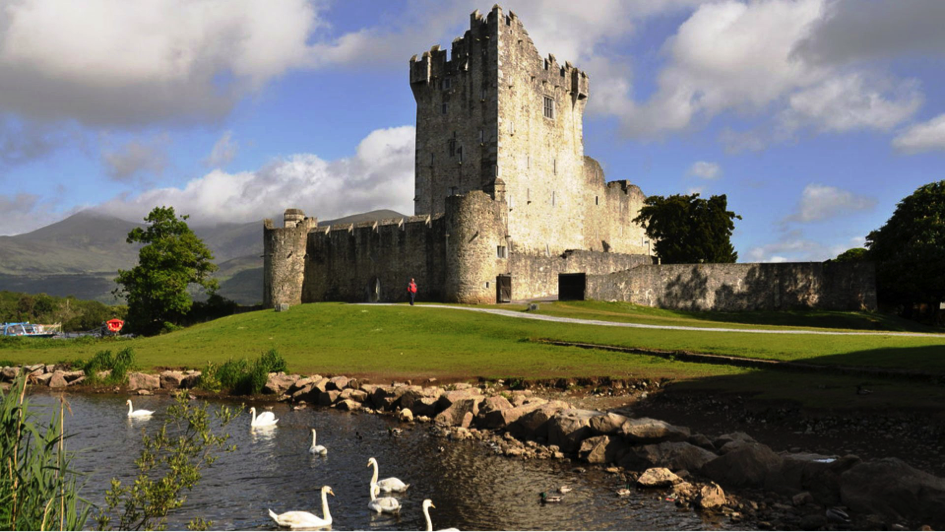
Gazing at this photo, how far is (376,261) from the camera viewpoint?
61406 millimetres

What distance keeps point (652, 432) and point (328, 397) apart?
12.6 metres

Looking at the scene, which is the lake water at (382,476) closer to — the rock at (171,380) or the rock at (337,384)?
the rock at (337,384)

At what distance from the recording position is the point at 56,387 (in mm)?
30844

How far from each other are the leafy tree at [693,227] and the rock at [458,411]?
62244 mm

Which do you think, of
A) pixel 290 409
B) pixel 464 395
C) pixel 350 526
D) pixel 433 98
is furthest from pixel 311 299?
pixel 350 526

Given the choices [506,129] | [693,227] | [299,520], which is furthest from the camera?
[693,227]

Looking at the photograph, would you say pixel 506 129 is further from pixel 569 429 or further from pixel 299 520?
pixel 299 520

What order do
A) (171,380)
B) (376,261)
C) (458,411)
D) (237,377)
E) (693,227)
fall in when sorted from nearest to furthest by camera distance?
(458,411)
(237,377)
(171,380)
(376,261)
(693,227)

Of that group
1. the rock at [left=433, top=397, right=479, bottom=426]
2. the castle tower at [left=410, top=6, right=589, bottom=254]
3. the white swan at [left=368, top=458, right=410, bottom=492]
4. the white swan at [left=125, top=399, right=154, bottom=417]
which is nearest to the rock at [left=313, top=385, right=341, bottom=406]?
the rock at [left=433, top=397, right=479, bottom=426]

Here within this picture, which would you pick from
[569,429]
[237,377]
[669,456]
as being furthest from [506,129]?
[669,456]

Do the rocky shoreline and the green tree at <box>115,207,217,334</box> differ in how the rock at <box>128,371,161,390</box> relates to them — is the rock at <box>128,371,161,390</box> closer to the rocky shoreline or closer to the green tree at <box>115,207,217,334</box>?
the rocky shoreline

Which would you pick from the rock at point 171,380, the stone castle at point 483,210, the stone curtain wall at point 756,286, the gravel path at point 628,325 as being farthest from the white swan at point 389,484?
the stone curtain wall at point 756,286

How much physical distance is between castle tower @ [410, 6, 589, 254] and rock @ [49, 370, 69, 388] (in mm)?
42178

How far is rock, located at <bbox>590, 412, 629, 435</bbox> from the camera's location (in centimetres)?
1711
